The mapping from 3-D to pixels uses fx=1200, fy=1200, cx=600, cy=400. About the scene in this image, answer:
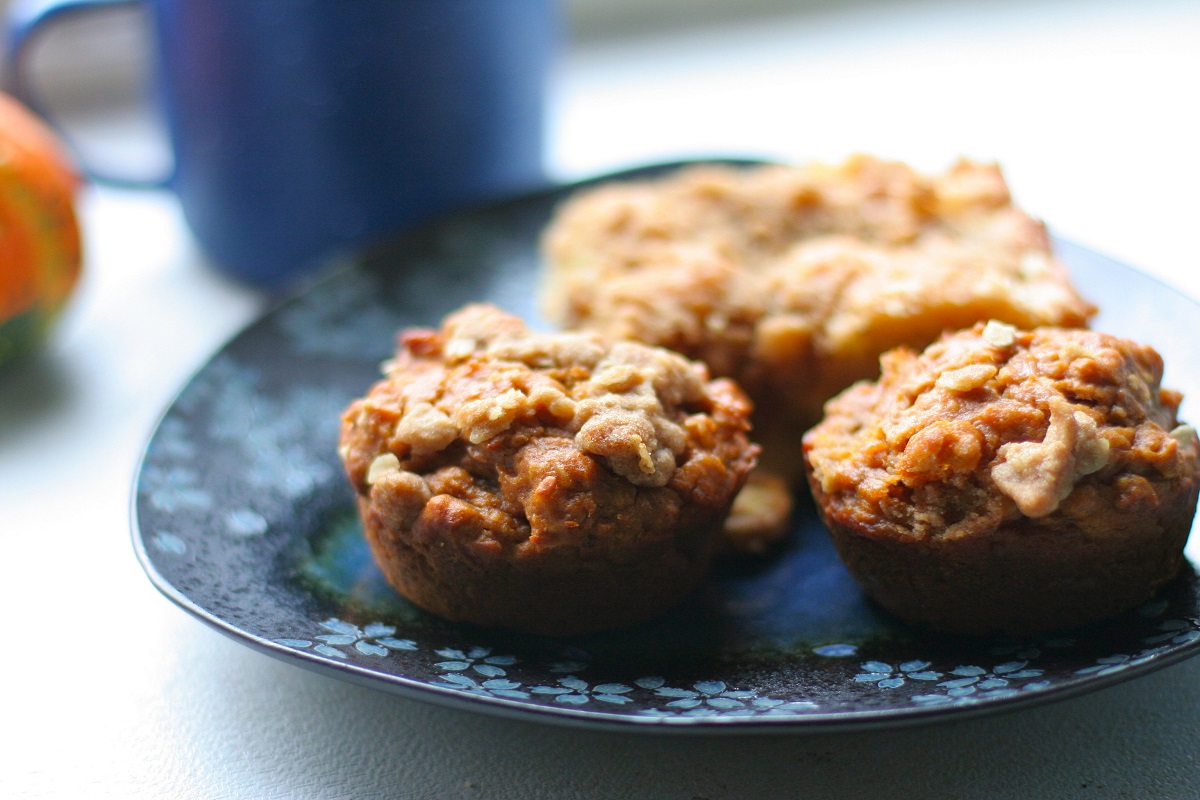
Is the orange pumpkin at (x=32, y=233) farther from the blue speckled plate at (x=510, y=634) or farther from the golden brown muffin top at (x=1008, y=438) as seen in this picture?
the golden brown muffin top at (x=1008, y=438)

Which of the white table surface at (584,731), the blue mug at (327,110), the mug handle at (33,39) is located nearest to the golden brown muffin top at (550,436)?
the white table surface at (584,731)

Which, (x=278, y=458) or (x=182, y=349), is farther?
(x=182, y=349)

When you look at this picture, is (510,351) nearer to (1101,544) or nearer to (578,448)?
(578,448)

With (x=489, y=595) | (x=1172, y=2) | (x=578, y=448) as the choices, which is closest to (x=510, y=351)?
(x=578, y=448)

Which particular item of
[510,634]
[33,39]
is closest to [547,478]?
[510,634]

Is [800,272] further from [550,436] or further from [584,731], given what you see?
[584,731]

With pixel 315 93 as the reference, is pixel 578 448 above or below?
below
